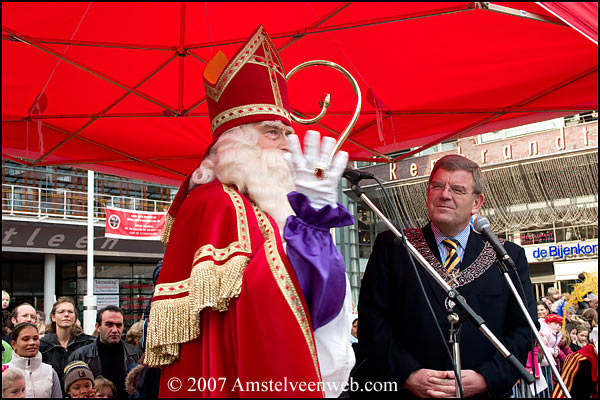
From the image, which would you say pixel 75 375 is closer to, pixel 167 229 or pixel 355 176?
pixel 167 229

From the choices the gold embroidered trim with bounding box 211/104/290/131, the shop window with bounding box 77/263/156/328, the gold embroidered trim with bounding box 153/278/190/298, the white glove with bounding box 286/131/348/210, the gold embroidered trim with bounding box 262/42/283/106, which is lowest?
the shop window with bounding box 77/263/156/328

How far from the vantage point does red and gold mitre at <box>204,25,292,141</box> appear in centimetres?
267

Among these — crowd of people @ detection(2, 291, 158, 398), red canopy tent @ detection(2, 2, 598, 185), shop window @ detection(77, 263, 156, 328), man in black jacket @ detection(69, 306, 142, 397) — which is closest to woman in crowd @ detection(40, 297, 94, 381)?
crowd of people @ detection(2, 291, 158, 398)

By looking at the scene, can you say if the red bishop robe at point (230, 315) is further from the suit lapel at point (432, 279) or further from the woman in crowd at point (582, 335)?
the woman in crowd at point (582, 335)

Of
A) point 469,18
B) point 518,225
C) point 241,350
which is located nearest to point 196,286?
point 241,350

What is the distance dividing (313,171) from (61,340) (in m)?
5.19

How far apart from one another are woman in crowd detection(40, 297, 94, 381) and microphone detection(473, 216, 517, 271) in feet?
14.6

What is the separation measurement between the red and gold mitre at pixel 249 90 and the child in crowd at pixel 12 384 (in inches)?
99.7

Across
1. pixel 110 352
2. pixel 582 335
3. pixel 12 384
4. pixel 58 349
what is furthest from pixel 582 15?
pixel 582 335

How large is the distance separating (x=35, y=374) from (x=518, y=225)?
67.7 ft

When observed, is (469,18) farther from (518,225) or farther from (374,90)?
(518,225)

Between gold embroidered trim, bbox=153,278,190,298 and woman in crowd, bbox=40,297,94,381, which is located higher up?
gold embroidered trim, bbox=153,278,190,298

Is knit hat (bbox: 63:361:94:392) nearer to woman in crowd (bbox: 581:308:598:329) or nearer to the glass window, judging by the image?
woman in crowd (bbox: 581:308:598:329)

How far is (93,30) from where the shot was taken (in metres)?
4.21
